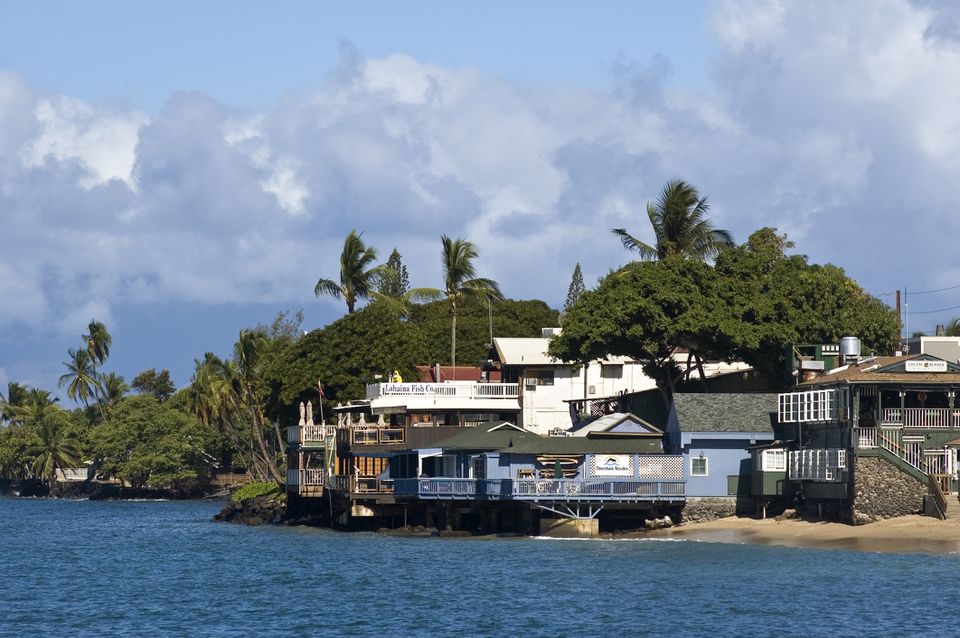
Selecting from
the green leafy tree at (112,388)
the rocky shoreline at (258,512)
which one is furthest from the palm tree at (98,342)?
the rocky shoreline at (258,512)

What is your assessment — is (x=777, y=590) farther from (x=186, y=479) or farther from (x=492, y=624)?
(x=186, y=479)

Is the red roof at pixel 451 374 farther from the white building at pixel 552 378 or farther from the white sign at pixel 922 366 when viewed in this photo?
the white sign at pixel 922 366

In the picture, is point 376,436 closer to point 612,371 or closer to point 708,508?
point 708,508

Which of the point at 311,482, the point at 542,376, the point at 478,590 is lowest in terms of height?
the point at 478,590

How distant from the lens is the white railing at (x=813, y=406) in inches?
2709

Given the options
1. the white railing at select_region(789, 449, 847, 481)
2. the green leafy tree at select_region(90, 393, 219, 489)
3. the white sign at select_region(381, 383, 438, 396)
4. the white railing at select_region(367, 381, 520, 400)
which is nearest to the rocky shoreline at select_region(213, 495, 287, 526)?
the white railing at select_region(367, 381, 520, 400)

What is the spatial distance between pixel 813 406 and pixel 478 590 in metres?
22.1

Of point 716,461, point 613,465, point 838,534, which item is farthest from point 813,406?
point 613,465

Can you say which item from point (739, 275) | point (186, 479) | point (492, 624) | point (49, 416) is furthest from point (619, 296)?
point (49, 416)

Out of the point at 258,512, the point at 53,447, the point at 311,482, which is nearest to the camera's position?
the point at 311,482

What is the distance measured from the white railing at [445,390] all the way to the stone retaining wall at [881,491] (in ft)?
81.7

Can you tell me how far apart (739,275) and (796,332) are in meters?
5.75

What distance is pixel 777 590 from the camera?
5375 centimetres

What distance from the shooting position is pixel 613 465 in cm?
7181
